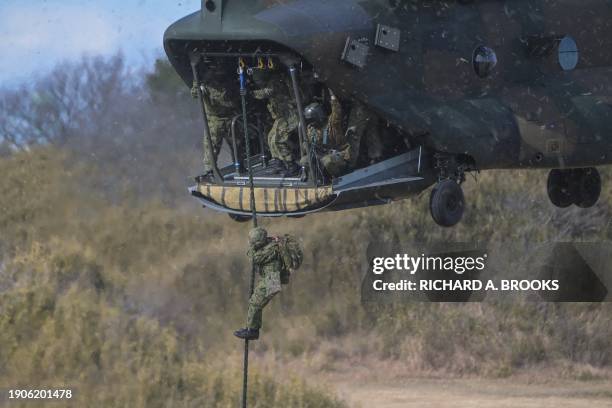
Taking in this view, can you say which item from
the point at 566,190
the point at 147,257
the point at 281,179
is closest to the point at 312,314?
the point at 147,257

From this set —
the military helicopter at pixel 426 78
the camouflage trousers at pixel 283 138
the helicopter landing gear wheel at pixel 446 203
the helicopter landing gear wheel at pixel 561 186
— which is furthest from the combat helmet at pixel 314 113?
the helicopter landing gear wheel at pixel 561 186

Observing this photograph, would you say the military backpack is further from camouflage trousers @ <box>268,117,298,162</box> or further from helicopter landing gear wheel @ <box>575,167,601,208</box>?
helicopter landing gear wheel @ <box>575,167,601,208</box>

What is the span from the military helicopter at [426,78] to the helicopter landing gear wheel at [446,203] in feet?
0.07

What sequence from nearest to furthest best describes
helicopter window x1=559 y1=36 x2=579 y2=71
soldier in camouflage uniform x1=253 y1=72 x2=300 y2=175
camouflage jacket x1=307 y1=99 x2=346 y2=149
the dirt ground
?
camouflage jacket x1=307 y1=99 x2=346 y2=149
soldier in camouflage uniform x1=253 y1=72 x2=300 y2=175
helicopter window x1=559 y1=36 x2=579 y2=71
the dirt ground

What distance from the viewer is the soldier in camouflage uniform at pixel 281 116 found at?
26.3m

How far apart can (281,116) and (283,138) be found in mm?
320

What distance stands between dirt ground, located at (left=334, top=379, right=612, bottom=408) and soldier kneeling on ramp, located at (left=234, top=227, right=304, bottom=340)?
35.4 feet

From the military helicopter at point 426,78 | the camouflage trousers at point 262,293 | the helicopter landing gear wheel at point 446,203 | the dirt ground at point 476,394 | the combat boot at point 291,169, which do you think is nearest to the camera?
the camouflage trousers at point 262,293

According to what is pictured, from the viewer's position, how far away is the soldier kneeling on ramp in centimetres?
2494

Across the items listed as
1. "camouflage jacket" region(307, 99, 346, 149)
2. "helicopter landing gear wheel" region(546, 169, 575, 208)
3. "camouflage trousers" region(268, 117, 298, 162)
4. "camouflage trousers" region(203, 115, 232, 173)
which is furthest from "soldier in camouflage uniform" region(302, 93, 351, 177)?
"helicopter landing gear wheel" region(546, 169, 575, 208)

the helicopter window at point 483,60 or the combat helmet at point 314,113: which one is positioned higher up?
the helicopter window at point 483,60

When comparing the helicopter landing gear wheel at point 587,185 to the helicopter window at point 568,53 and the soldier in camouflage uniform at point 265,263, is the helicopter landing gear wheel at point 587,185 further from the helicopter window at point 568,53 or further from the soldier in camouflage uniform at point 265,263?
the soldier in camouflage uniform at point 265,263

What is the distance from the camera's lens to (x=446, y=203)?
85.9 ft

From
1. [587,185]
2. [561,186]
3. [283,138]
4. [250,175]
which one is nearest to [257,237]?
[250,175]
